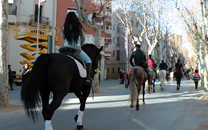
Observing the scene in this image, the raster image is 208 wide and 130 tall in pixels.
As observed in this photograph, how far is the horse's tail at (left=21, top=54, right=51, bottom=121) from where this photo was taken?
395 cm

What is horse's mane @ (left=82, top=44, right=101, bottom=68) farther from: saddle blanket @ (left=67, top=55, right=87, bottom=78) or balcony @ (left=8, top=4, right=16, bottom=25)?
balcony @ (left=8, top=4, right=16, bottom=25)

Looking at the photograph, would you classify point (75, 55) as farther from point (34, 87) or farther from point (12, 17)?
point (12, 17)

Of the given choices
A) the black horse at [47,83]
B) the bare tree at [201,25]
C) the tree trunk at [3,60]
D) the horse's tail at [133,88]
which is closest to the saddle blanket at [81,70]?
the black horse at [47,83]

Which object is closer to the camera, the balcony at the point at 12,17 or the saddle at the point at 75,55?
the saddle at the point at 75,55

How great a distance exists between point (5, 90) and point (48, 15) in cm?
2533

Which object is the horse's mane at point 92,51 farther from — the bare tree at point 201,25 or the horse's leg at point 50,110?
the bare tree at point 201,25

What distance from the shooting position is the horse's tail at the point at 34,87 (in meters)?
3.95

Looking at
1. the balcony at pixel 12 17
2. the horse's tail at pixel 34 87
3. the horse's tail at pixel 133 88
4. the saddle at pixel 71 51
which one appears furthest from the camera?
the balcony at pixel 12 17

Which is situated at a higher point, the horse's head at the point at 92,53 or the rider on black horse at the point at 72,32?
the rider on black horse at the point at 72,32

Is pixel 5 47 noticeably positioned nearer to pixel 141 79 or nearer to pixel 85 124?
pixel 85 124

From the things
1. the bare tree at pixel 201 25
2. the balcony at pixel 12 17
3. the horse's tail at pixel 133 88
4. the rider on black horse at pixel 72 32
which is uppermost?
the balcony at pixel 12 17

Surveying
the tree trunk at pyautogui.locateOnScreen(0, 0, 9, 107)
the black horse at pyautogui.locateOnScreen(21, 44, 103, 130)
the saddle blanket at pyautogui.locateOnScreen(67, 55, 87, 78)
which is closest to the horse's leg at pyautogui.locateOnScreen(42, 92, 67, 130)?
the black horse at pyautogui.locateOnScreen(21, 44, 103, 130)

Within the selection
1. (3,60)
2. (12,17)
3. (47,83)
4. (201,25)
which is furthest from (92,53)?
(12,17)

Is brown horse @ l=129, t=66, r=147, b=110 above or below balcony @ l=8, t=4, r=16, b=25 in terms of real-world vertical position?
below
